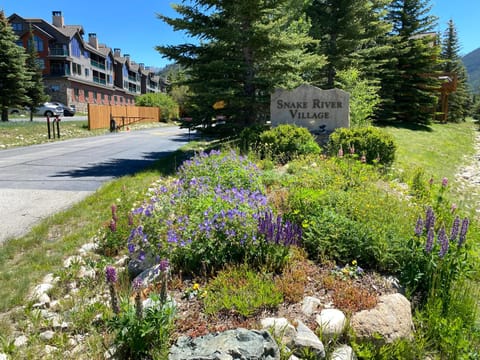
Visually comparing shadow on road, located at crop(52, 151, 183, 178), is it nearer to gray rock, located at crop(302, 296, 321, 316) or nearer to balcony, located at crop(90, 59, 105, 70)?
gray rock, located at crop(302, 296, 321, 316)

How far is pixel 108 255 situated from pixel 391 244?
312cm

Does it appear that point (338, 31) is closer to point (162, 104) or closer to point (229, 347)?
point (229, 347)

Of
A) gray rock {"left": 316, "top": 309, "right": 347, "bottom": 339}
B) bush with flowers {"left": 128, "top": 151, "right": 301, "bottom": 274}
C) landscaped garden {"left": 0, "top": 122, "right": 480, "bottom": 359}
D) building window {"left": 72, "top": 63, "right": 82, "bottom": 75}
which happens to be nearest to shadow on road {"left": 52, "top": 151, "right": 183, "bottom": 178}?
landscaped garden {"left": 0, "top": 122, "right": 480, "bottom": 359}

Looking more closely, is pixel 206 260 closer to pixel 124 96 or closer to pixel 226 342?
pixel 226 342

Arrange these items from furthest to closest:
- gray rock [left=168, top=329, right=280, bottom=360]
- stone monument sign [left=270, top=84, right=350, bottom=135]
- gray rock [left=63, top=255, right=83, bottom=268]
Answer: stone monument sign [left=270, top=84, right=350, bottom=135]
gray rock [left=63, top=255, right=83, bottom=268]
gray rock [left=168, top=329, right=280, bottom=360]

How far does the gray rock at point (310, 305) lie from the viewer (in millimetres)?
2773

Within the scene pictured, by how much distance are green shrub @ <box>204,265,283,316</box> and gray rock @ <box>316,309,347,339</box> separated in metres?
0.35

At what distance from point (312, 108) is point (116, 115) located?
1015 inches

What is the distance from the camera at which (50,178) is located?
833cm

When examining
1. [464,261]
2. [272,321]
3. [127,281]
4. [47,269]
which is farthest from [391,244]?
[47,269]

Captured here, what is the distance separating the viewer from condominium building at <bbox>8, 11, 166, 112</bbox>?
144 ft

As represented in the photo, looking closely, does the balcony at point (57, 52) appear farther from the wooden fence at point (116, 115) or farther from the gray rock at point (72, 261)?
the gray rock at point (72, 261)

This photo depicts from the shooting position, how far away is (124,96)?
210 feet

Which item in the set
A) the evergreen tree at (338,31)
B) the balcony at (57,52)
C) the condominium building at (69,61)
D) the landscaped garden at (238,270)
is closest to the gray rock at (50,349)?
the landscaped garden at (238,270)
